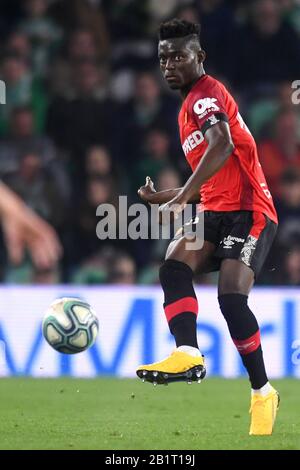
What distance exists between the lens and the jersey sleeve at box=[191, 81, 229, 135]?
222 inches

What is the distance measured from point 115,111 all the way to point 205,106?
5566 mm

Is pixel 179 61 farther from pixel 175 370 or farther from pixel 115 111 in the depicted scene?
pixel 115 111

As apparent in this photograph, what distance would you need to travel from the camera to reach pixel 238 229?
5.79 meters

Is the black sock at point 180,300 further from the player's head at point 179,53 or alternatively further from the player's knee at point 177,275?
the player's head at point 179,53

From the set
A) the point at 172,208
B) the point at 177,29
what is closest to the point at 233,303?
the point at 172,208

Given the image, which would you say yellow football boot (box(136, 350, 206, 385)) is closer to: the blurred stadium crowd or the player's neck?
the player's neck

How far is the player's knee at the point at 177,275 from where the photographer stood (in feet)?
18.9

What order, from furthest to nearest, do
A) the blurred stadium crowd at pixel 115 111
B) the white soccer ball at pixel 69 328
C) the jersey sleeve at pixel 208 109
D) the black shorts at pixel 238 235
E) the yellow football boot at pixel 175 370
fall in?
the blurred stadium crowd at pixel 115 111 → the white soccer ball at pixel 69 328 → the black shorts at pixel 238 235 → the jersey sleeve at pixel 208 109 → the yellow football boot at pixel 175 370

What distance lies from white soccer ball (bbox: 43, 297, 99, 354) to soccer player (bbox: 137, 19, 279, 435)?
4.56 ft

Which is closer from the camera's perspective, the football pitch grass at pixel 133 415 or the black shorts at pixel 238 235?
the football pitch grass at pixel 133 415

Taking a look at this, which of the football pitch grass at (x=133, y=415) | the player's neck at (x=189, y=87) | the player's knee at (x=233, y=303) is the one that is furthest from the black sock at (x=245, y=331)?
the player's neck at (x=189, y=87)

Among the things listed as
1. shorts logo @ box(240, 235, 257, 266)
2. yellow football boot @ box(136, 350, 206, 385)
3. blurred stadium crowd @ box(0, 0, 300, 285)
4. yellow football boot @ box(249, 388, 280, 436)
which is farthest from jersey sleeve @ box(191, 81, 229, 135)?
blurred stadium crowd @ box(0, 0, 300, 285)

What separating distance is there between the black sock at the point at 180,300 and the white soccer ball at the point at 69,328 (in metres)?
1.39

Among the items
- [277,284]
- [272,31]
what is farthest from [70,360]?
[272,31]
